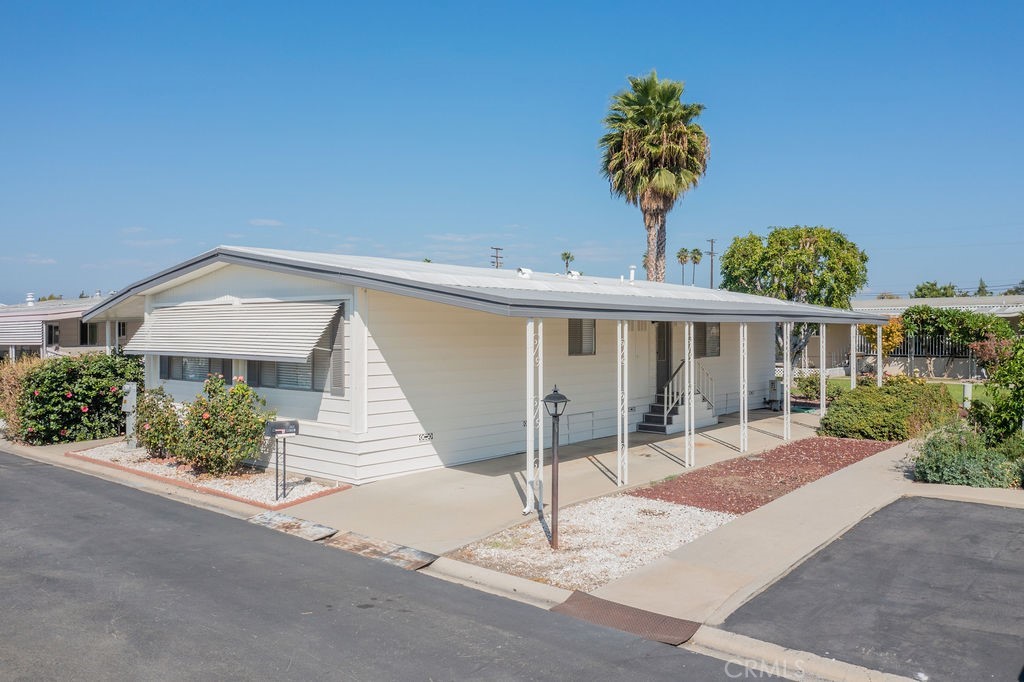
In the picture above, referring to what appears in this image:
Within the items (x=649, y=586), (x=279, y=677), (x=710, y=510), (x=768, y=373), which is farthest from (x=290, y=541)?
(x=768, y=373)

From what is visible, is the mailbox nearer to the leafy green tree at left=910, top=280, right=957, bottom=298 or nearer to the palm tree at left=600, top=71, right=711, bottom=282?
the palm tree at left=600, top=71, right=711, bottom=282

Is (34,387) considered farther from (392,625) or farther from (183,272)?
(392,625)

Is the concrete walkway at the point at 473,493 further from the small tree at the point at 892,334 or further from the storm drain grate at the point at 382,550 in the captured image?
the small tree at the point at 892,334

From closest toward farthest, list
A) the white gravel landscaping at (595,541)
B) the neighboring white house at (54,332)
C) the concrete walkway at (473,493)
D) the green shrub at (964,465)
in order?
the white gravel landscaping at (595,541) < the concrete walkway at (473,493) < the green shrub at (964,465) < the neighboring white house at (54,332)

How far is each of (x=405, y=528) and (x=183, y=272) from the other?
7.64 meters

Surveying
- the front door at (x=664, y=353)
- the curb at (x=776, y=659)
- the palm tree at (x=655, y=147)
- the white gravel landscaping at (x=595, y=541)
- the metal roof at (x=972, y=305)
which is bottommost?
the curb at (x=776, y=659)

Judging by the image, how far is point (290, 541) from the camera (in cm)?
820

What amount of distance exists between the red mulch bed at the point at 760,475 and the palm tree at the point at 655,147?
38.3ft

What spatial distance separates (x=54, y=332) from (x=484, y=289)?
18452 millimetres

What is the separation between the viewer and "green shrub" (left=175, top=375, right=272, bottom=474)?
11188 mm

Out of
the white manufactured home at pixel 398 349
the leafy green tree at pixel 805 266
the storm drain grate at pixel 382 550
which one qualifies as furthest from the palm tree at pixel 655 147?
the storm drain grate at pixel 382 550

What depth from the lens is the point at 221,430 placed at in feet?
36.8

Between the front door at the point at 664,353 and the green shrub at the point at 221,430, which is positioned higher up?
the front door at the point at 664,353

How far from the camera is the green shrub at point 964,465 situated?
10.3 metres
